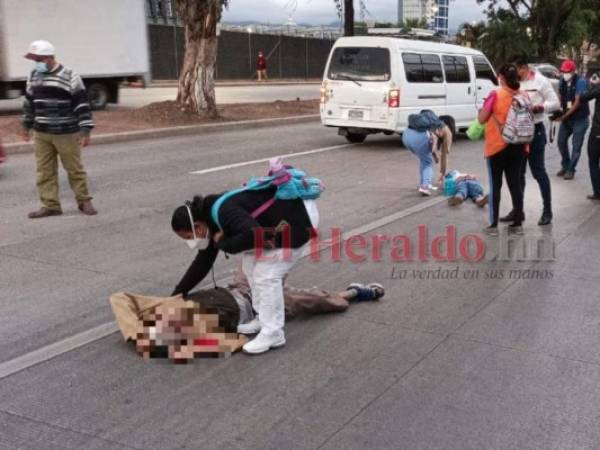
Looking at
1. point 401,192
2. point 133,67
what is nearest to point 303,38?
point 133,67

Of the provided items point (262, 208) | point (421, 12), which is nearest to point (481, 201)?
point (262, 208)

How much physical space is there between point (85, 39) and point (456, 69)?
31.7ft

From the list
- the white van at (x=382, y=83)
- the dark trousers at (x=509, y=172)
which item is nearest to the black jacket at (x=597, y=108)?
the dark trousers at (x=509, y=172)

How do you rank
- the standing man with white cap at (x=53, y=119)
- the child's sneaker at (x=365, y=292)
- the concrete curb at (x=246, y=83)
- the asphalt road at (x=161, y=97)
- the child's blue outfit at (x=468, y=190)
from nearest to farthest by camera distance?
the child's sneaker at (x=365, y=292) → the standing man with white cap at (x=53, y=119) → the child's blue outfit at (x=468, y=190) → the asphalt road at (x=161, y=97) → the concrete curb at (x=246, y=83)

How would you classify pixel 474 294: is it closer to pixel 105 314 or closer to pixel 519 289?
pixel 519 289

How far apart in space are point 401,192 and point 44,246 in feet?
15.7

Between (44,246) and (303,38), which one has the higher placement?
(303,38)

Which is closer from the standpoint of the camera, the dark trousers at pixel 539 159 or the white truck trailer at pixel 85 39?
the dark trousers at pixel 539 159

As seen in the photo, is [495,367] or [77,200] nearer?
[495,367]

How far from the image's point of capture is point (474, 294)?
559 centimetres

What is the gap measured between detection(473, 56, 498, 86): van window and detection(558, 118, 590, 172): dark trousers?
5.55m

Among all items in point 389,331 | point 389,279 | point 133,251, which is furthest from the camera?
point 133,251

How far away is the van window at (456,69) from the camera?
15.2 m

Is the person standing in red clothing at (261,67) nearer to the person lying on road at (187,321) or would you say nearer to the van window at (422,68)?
the van window at (422,68)
